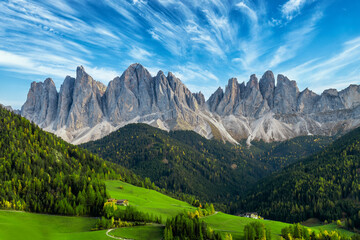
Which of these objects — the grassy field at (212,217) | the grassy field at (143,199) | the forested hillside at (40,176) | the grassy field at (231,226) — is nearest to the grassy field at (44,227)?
the forested hillside at (40,176)

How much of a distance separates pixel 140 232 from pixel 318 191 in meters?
116

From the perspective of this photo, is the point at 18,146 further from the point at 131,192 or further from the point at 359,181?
the point at 359,181

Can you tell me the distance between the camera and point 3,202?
246ft

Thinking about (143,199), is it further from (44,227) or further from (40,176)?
(44,227)

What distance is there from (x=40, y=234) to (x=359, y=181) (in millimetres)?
151554

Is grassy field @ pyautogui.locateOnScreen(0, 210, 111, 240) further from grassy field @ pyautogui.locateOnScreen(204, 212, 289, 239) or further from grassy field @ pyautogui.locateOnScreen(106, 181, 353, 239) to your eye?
grassy field @ pyautogui.locateOnScreen(204, 212, 289, 239)

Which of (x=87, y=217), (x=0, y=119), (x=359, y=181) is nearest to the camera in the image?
(x=87, y=217)

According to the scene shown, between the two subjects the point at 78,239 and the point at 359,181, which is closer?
the point at 78,239

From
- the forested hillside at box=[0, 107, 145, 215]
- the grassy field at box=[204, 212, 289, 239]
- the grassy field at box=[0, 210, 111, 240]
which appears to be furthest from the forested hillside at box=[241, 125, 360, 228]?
the grassy field at box=[0, 210, 111, 240]

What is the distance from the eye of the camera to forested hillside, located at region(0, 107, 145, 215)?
81188 mm

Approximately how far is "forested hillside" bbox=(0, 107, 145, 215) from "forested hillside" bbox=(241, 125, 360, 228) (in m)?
93.8

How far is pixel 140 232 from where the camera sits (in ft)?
225

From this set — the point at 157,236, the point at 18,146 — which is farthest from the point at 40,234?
the point at 18,146

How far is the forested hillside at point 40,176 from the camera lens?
81188 millimetres
